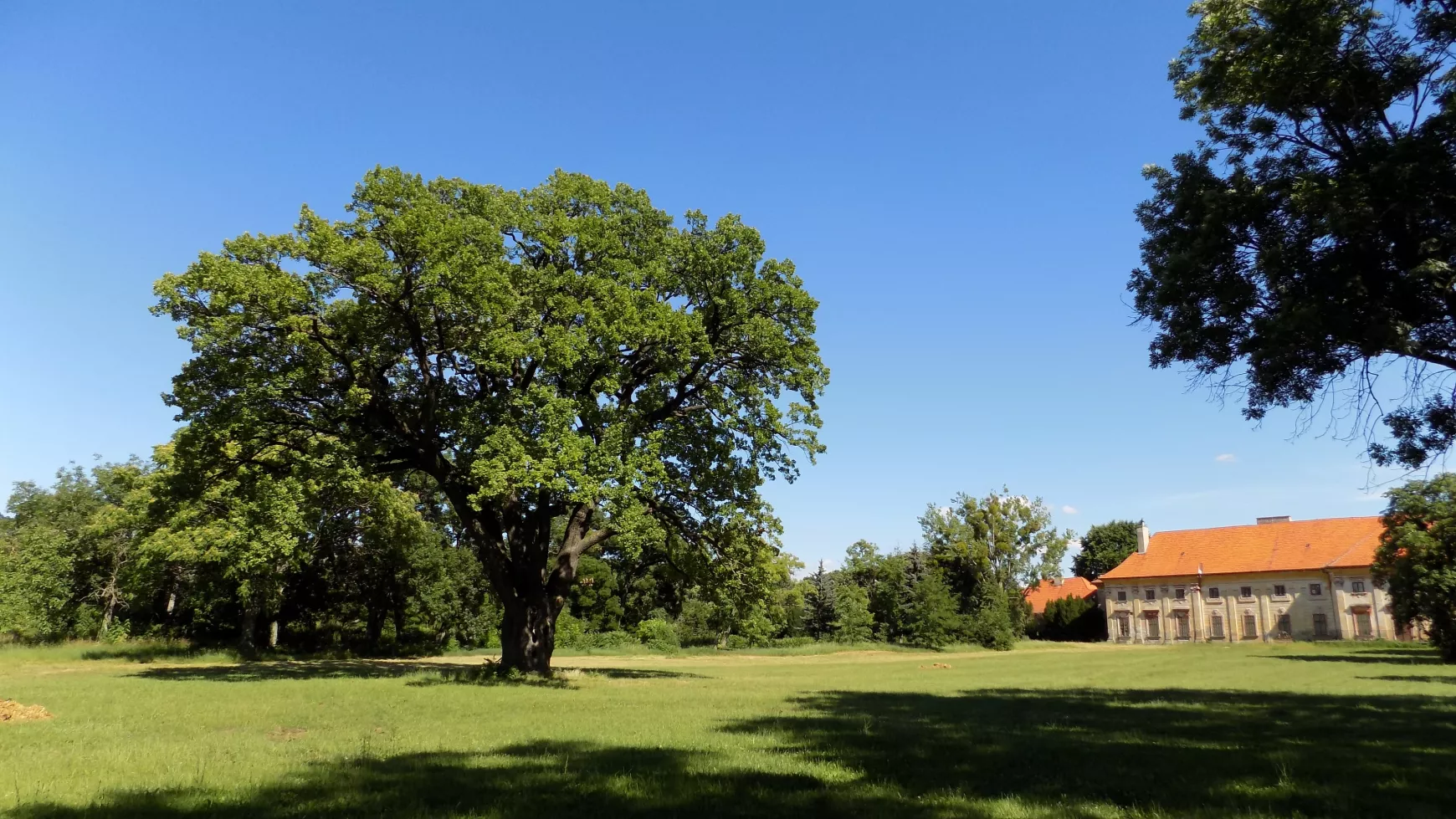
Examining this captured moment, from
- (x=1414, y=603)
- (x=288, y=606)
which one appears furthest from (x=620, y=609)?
(x=1414, y=603)

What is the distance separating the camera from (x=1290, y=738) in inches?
453

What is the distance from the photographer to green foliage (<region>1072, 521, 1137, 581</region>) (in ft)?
352

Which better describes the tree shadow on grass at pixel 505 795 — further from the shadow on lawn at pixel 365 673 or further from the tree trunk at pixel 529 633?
the tree trunk at pixel 529 633

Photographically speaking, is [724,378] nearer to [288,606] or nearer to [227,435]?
[227,435]

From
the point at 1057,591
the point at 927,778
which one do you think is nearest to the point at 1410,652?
the point at 927,778

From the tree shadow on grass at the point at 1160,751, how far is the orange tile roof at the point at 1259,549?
63.7 m

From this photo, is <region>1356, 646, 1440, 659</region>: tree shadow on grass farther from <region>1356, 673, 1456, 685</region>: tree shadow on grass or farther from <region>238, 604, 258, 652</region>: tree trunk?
<region>238, 604, 258, 652</region>: tree trunk

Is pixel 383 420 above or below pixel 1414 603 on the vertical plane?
above

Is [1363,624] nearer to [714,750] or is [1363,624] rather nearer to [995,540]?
[995,540]

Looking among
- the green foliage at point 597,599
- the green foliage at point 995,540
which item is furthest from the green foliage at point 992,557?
the green foliage at point 597,599

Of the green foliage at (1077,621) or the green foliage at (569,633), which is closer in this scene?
the green foliage at (569,633)

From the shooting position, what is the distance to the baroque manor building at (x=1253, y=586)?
67.6m

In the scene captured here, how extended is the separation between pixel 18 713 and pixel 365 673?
40.6ft

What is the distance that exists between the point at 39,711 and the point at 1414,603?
156ft
